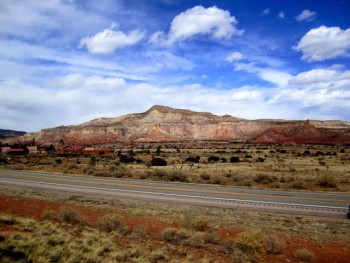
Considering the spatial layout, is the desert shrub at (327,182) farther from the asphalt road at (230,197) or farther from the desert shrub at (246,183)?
the desert shrub at (246,183)

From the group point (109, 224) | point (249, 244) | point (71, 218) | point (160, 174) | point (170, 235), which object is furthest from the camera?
point (160, 174)

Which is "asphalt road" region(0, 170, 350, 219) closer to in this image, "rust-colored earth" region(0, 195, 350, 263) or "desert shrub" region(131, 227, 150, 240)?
"rust-colored earth" region(0, 195, 350, 263)

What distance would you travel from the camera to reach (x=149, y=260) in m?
8.58

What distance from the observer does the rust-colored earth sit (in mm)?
9922

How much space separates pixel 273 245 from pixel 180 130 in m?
146

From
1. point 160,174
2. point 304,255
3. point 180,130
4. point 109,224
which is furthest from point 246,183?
point 180,130

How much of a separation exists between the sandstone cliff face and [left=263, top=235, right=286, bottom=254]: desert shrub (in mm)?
125253

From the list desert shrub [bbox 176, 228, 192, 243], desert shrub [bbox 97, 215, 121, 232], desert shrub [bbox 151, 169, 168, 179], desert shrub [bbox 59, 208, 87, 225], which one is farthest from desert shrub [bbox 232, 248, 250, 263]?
desert shrub [bbox 151, 169, 168, 179]

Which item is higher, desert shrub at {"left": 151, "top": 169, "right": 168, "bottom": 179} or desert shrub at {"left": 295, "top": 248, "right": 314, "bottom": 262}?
desert shrub at {"left": 151, "top": 169, "right": 168, "bottom": 179}

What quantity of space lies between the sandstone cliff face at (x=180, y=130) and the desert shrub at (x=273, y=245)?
12525cm

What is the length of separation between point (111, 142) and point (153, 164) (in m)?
101

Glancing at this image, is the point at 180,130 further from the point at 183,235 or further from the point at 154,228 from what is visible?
the point at 183,235

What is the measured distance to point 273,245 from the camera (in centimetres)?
1038

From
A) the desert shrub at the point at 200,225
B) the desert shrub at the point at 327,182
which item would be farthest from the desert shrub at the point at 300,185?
the desert shrub at the point at 200,225
